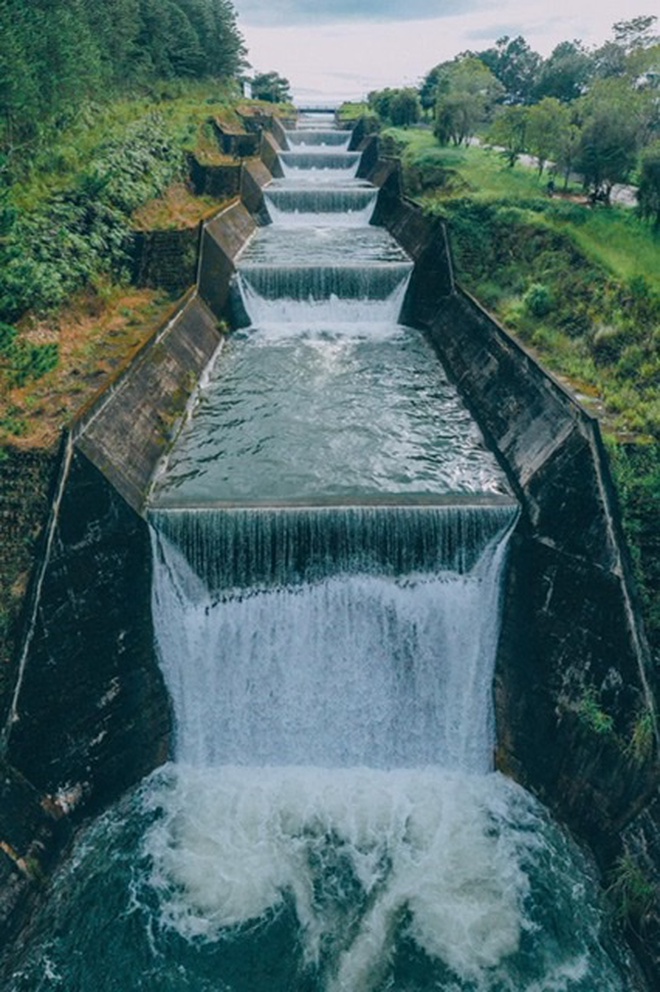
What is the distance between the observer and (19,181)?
1845 cm

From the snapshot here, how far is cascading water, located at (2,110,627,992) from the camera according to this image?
941 cm

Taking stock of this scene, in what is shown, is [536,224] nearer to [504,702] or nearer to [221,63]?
[504,702]

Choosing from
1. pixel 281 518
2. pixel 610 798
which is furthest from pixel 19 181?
pixel 610 798

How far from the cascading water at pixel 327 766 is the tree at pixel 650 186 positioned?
421 inches

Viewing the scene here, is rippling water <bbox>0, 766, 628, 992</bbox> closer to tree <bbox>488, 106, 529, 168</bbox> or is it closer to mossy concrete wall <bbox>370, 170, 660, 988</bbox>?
mossy concrete wall <bbox>370, 170, 660, 988</bbox>

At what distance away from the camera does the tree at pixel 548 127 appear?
26562mm

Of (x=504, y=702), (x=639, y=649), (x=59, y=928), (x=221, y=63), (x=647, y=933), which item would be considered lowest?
(x=59, y=928)

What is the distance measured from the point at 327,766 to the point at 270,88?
81733 millimetres

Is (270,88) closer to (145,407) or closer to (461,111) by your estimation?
(461,111)

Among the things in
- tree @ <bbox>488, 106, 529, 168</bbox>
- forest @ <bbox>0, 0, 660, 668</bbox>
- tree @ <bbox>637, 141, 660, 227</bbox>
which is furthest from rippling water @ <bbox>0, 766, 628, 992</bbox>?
tree @ <bbox>488, 106, 529, 168</bbox>

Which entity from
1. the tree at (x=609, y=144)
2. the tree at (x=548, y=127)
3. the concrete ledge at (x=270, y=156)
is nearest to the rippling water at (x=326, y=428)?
the tree at (x=609, y=144)

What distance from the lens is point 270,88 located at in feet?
238

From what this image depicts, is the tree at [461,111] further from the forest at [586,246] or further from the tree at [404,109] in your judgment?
the tree at [404,109]

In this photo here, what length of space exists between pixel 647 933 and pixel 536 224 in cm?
2057
